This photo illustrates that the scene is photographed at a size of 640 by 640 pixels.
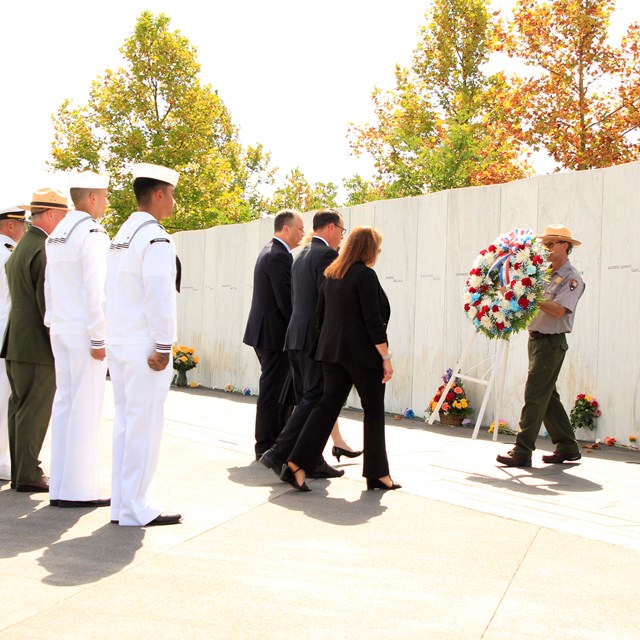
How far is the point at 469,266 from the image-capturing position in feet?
36.1

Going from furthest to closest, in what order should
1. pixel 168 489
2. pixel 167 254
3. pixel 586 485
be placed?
pixel 586 485, pixel 168 489, pixel 167 254

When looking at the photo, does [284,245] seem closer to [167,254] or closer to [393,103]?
Result: [167,254]

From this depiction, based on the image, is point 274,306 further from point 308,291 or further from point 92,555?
point 92,555

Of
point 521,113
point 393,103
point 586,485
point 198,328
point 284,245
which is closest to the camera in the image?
point 586,485

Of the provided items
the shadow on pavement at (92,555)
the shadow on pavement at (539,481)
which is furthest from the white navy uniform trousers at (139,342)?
the shadow on pavement at (539,481)

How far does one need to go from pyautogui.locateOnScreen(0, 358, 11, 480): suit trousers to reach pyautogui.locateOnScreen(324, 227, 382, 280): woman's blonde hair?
8.69 feet

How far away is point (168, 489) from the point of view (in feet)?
21.9

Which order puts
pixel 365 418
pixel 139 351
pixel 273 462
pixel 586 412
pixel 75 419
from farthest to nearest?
pixel 586 412
pixel 273 462
pixel 365 418
pixel 75 419
pixel 139 351

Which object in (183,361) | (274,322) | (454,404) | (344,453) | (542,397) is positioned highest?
(274,322)

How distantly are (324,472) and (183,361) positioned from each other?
8.85 m

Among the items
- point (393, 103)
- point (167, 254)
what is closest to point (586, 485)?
point (167, 254)

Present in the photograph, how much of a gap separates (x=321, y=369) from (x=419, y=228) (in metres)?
5.14

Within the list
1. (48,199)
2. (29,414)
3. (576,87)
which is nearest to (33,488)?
(29,414)

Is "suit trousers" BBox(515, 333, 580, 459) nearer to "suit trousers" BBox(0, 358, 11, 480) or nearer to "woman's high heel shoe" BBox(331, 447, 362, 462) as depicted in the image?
"woman's high heel shoe" BBox(331, 447, 362, 462)
